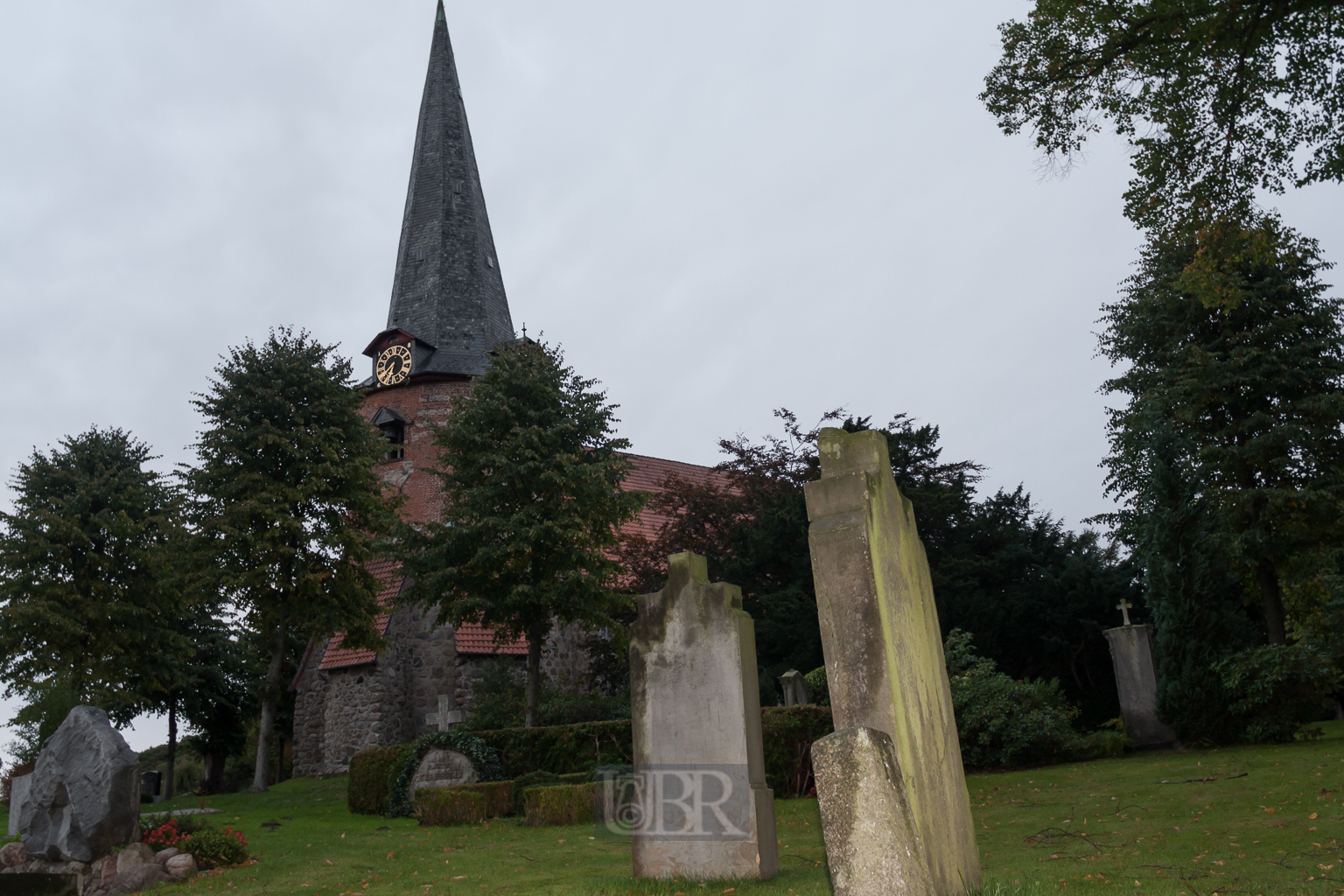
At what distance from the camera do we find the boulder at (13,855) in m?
10.7

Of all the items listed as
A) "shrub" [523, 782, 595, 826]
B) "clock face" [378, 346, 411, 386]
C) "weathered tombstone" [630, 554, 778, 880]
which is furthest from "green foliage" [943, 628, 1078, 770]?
"clock face" [378, 346, 411, 386]

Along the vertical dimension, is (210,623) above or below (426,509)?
below

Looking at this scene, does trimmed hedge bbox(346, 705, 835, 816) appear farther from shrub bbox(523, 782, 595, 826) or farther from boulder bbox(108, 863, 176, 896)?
boulder bbox(108, 863, 176, 896)

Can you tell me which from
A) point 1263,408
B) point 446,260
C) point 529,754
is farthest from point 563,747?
point 446,260

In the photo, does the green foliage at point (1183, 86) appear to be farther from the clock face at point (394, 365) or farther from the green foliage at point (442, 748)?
the clock face at point (394, 365)

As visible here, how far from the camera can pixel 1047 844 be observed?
342 inches

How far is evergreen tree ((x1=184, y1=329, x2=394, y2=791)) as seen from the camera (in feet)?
67.3

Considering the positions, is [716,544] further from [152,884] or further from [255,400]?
[152,884]

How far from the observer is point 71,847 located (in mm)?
10188

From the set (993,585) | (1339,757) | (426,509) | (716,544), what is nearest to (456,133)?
(426,509)

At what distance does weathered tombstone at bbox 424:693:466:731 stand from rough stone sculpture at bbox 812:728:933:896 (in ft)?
63.3

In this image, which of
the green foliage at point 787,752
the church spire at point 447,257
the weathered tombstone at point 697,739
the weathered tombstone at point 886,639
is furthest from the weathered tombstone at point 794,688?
the church spire at point 447,257

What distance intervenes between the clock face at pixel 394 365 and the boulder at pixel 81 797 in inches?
798

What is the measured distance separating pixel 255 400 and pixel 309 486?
101 inches
